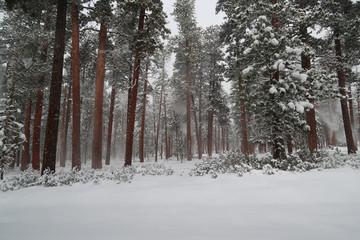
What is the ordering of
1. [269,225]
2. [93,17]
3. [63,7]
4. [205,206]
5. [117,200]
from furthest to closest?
[93,17]
[63,7]
[117,200]
[205,206]
[269,225]

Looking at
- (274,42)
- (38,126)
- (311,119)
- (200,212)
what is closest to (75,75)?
(38,126)

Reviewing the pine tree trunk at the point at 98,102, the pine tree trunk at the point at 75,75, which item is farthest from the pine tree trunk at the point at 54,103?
the pine tree trunk at the point at 98,102

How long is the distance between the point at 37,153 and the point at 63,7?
34.5ft

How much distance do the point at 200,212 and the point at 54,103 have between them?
308 inches

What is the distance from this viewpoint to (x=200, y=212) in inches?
135

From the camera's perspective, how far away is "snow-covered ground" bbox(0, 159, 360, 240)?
2.55 metres

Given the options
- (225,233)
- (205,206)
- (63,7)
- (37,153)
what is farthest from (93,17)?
(225,233)

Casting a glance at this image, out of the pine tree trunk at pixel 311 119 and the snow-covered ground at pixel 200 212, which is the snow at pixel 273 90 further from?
the pine tree trunk at pixel 311 119

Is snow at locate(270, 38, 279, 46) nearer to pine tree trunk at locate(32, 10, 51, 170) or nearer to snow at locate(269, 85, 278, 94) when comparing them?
snow at locate(269, 85, 278, 94)

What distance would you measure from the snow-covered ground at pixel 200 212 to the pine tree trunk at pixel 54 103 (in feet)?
8.38

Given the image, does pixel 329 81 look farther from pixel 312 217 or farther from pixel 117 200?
pixel 117 200

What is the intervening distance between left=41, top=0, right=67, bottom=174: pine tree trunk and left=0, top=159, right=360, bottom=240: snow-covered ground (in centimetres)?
255

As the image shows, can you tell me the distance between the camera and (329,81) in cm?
893

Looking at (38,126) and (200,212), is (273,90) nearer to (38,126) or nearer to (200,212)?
(200,212)
